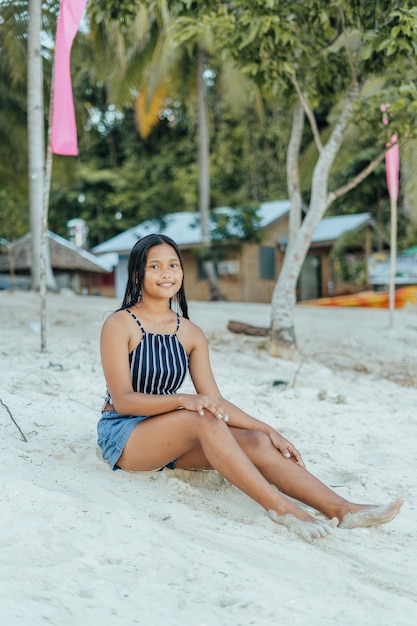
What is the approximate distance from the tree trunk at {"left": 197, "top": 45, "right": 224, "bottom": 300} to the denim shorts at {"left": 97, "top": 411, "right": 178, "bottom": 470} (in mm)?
13943

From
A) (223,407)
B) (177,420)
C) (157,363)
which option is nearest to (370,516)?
(223,407)

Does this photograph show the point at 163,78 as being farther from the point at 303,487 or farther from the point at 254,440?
the point at 303,487

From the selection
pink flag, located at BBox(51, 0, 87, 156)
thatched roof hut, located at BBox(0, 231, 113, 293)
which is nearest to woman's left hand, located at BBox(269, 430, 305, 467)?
pink flag, located at BBox(51, 0, 87, 156)

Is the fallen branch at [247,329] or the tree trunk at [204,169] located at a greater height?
the tree trunk at [204,169]

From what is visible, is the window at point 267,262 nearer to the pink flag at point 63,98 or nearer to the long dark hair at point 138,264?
the pink flag at point 63,98

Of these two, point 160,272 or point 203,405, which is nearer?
point 203,405

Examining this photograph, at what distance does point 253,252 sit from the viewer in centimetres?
1973

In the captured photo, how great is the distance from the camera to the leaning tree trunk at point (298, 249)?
7.00 meters

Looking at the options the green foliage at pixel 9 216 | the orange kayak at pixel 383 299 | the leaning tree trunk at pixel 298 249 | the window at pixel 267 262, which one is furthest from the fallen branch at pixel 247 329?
the window at pixel 267 262

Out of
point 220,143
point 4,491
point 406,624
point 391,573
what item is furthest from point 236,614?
point 220,143

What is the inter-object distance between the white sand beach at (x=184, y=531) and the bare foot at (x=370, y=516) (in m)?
0.04

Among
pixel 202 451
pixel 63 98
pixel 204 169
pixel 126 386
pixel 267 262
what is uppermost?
pixel 204 169

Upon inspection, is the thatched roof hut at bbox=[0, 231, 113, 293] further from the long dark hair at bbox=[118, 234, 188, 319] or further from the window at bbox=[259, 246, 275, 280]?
the long dark hair at bbox=[118, 234, 188, 319]

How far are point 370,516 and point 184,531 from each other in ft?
2.55
